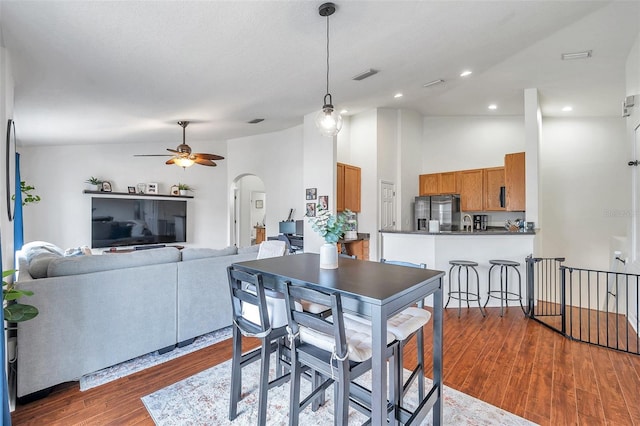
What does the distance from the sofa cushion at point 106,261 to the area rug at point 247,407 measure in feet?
3.49

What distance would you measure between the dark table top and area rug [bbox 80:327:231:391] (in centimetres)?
141

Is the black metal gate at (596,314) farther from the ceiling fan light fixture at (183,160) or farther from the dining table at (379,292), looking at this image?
the ceiling fan light fixture at (183,160)

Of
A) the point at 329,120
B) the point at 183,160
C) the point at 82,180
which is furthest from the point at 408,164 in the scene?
the point at 82,180

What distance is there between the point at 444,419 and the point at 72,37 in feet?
12.5

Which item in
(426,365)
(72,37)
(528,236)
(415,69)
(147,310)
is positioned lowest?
(426,365)

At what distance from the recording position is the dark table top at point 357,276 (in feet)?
4.58

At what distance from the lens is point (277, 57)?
9.87 ft

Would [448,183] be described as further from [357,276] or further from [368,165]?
[357,276]

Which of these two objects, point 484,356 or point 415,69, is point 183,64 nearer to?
point 415,69

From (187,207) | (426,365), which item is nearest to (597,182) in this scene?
(426,365)

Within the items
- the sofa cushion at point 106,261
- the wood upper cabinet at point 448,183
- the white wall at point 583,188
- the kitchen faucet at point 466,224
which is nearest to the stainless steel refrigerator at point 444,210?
the wood upper cabinet at point 448,183

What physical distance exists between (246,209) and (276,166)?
9.23 feet

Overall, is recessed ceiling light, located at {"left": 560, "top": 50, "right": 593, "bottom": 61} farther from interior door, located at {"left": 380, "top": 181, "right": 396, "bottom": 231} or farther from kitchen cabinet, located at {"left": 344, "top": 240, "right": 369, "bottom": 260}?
kitchen cabinet, located at {"left": 344, "top": 240, "right": 369, "bottom": 260}

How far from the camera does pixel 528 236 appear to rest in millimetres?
4168
